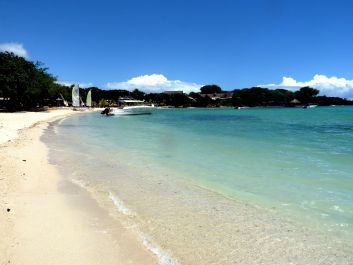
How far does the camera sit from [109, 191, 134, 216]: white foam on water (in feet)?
26.1

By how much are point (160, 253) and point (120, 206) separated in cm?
282

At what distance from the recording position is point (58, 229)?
21.7 feet

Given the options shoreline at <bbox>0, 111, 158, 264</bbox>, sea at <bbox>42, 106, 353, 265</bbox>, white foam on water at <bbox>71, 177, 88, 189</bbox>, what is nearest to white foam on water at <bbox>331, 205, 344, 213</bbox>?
sea at <bbox>42, 106, 353, 265</bbox>

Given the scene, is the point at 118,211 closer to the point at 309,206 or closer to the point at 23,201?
the point at 23,201

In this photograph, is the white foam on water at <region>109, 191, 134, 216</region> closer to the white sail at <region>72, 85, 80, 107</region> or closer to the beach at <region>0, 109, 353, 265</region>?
the beach at <region>0, 109, 353, 265</region>

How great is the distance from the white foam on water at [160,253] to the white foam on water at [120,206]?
1.60 metres

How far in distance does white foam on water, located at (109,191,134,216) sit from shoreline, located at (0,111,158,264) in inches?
15.3

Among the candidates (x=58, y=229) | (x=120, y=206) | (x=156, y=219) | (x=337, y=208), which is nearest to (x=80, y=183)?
(x=120, y=206)

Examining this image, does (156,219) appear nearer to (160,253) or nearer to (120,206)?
(120,206)

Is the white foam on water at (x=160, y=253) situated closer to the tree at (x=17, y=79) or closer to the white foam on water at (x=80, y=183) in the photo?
the white foam on water at (x=80, y=183)

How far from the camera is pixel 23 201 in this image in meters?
8.30

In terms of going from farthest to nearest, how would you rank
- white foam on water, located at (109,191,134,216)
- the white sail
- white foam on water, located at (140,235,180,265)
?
the white sail < white foam on water, located at (109,191,134,216) < white foam on water, located at (140,235,180,265)

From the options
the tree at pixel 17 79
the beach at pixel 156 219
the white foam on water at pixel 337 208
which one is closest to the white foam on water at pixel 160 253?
the beach at pixel 156 219

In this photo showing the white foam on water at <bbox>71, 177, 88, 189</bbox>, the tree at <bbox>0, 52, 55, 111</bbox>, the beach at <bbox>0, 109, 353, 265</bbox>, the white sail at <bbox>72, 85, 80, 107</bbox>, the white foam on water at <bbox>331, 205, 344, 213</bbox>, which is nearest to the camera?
the beach at <bbox>0, 109, 353, 265</bbox>
